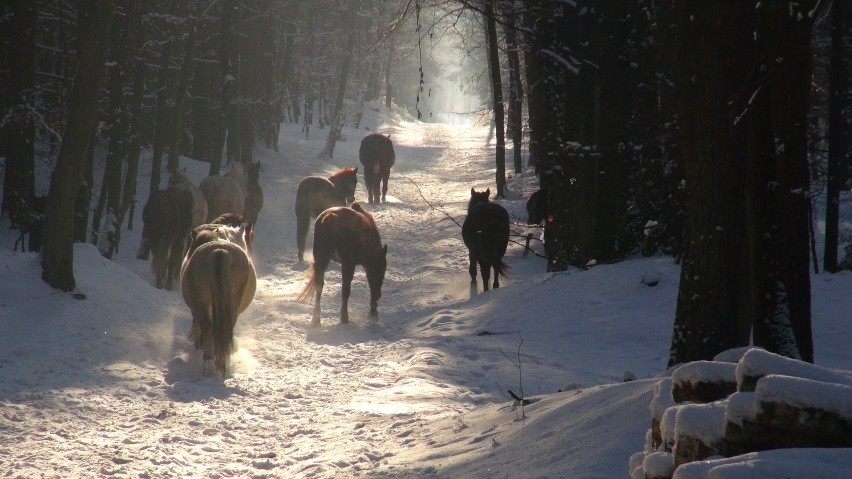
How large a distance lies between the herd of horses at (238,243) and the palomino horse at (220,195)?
24mm

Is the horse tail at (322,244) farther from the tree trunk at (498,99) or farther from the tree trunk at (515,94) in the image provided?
the tree trunk at (515,94)

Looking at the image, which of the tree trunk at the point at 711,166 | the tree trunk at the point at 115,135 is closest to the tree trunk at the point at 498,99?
the tree trunk at the point at 115,135

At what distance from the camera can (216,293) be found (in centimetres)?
916

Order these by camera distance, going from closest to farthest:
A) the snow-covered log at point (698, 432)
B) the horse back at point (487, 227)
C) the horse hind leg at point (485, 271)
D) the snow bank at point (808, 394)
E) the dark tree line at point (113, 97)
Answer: the snow bank at point (808, 394) → the snow-covered log at point (698, 432) → the dark tree line at point (113, 97) → the horse back at point (487, 227) → the horse hind leg at point (485, 271)

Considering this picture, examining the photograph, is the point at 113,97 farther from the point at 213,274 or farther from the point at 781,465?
the point at 781,465

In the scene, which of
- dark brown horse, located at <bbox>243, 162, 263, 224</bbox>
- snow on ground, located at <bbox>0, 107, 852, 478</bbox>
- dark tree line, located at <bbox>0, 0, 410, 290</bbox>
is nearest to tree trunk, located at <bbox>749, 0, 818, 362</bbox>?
snow on ground, located at <bbox>0, 107, 852, 478</bbox>

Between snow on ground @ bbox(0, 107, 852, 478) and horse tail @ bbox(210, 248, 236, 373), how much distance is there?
1.09 feet

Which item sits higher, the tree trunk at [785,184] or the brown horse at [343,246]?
the tree trunk at [785,184]

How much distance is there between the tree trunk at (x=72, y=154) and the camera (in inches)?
401

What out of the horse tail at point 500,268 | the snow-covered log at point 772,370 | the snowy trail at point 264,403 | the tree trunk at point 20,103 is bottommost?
the snowy trail at point 264,403

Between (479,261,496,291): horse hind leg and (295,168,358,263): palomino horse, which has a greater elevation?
(295,168,358,263): palomino horse

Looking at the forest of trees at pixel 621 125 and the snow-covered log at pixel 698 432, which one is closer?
the snow-covered log at pixel 698 432

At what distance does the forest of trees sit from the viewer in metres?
5.88

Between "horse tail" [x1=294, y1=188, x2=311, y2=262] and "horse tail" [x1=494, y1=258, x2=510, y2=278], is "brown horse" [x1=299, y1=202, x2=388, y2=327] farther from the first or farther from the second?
"horse tail" [x1=294, y1=188, x2=311, y2=262]
